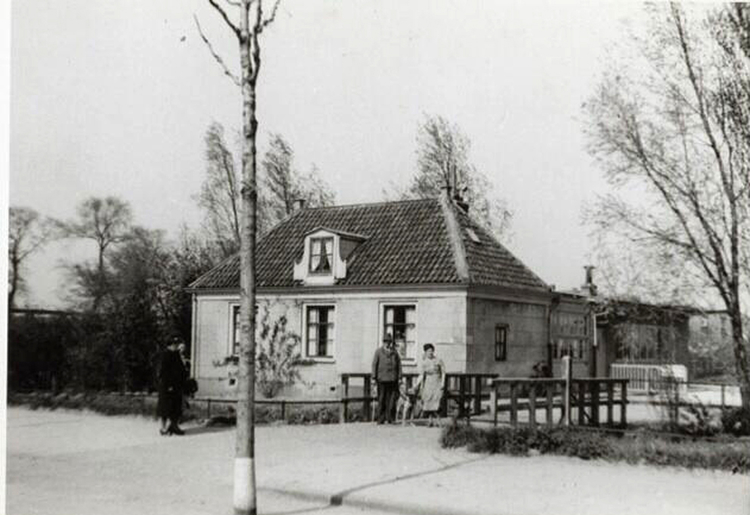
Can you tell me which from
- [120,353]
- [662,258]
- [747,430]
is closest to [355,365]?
[120,353]

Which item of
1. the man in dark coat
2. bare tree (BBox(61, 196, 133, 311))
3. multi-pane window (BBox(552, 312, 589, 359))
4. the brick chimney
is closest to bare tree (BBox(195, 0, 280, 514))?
the man in dark coat

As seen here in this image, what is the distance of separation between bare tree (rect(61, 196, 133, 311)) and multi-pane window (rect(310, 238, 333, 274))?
5.02 meters

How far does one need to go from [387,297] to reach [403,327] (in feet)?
3.02

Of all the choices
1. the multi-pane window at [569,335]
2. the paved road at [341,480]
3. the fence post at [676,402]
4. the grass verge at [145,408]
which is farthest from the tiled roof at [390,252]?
the paved road at [341,480]

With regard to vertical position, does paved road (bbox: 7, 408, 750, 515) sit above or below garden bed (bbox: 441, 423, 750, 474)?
below

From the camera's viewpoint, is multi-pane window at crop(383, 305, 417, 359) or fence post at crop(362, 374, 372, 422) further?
multi-pane window at crop(383, 305, 417, 359)

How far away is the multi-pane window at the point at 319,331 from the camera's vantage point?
2433cm

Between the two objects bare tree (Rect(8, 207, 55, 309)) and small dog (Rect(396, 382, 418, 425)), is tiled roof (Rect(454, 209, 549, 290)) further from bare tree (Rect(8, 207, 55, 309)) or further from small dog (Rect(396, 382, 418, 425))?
bare tree (Rect(8, 207, 55, 309))

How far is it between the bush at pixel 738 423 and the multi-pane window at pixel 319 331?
11616 millimetres

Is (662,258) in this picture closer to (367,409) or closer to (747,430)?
(747,430)

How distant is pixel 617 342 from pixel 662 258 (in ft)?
57.6

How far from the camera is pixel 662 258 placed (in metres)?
16.8

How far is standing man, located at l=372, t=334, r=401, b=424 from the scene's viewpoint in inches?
651

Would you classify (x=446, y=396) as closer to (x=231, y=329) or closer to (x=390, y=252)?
(x=390, y=252)
